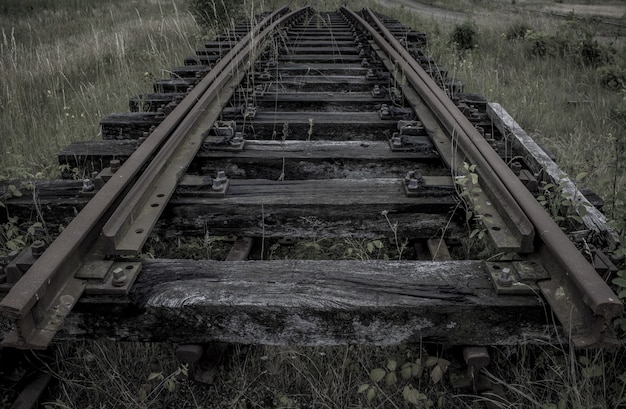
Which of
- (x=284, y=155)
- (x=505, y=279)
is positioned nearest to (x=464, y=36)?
(x=284, y=155)

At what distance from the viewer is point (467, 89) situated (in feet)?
18.8

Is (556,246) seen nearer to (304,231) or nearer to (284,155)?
(304,231)

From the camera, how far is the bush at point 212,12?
8.31m

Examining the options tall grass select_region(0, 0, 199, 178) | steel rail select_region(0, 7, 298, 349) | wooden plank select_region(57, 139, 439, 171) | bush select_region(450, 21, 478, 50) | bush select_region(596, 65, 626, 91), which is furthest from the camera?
bush select_region(450, 21, 478, 50)

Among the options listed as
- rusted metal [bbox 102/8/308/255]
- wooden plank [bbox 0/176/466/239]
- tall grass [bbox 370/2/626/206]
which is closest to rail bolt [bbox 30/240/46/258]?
rusted metal [bbox 102/8/308/255]

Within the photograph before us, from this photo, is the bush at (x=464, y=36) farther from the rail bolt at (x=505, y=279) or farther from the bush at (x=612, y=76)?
the rail bolt at (x=505, y=279)

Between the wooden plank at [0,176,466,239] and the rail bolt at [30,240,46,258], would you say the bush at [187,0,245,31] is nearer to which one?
the wooden plank at [0,176,466,239]

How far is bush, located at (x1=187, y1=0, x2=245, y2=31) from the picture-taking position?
8.31 metres

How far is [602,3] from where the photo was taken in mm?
24562

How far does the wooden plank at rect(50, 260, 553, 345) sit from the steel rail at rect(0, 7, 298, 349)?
0.09 m

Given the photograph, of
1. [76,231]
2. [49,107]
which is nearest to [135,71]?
[49,107]

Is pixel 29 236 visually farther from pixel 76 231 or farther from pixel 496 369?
pixel 496 369

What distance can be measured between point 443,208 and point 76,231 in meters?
1.51

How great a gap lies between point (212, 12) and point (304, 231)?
7048mm
